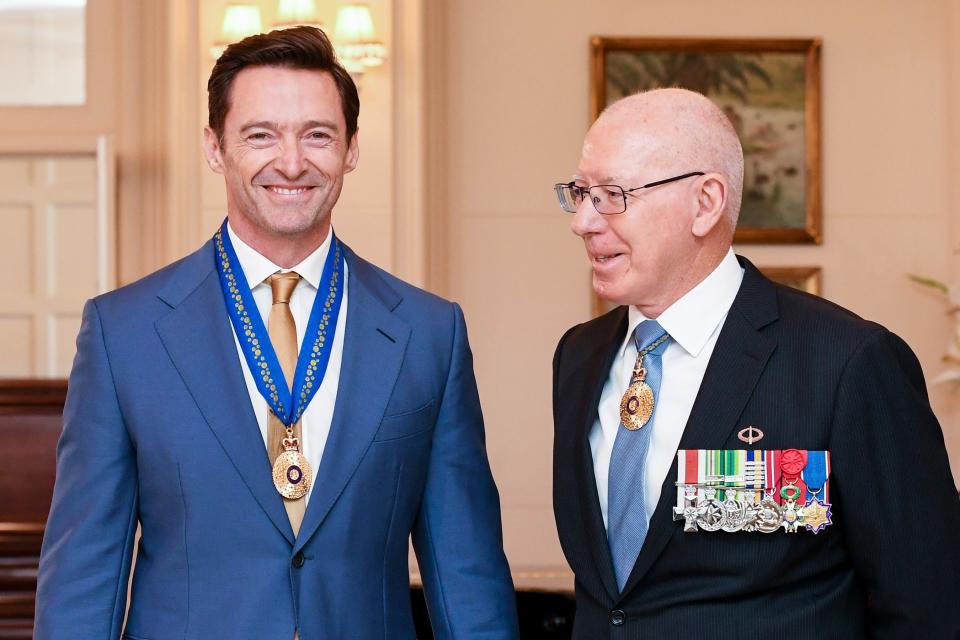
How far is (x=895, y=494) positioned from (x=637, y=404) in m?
0.48

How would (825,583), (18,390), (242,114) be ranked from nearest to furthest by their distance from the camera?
(825,583) < (242,114) < (18,390)

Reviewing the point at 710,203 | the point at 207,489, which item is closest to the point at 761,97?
the point at 710,203

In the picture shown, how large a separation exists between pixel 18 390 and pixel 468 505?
3.74 meters

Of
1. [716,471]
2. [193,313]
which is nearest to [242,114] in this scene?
[193,313]

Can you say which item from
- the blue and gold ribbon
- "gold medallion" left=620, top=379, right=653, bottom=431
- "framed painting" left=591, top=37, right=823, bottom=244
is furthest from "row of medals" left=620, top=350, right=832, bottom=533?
"framed painting" left=591, top=37, right=823, bottom=244

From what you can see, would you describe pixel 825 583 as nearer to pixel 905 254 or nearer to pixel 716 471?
pixel 716 471

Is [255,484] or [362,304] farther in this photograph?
[362,304]

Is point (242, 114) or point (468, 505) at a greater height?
point (242, 114)

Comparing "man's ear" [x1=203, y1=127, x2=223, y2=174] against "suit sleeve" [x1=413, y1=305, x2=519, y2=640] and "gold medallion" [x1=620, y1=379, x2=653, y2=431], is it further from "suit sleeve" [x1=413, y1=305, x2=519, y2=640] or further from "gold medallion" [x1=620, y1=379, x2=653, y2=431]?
"gold medallion" [x1=620, y1=379, x2=653, y2=431]

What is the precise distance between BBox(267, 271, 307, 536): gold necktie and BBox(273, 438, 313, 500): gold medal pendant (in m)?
0.01

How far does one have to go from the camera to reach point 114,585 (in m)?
2.54

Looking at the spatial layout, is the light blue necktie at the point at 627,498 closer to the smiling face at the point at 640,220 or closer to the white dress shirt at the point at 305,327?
the smiling face at the point at 640,220

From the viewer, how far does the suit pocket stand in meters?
2.60

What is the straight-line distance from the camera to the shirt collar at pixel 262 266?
263 centimetres
